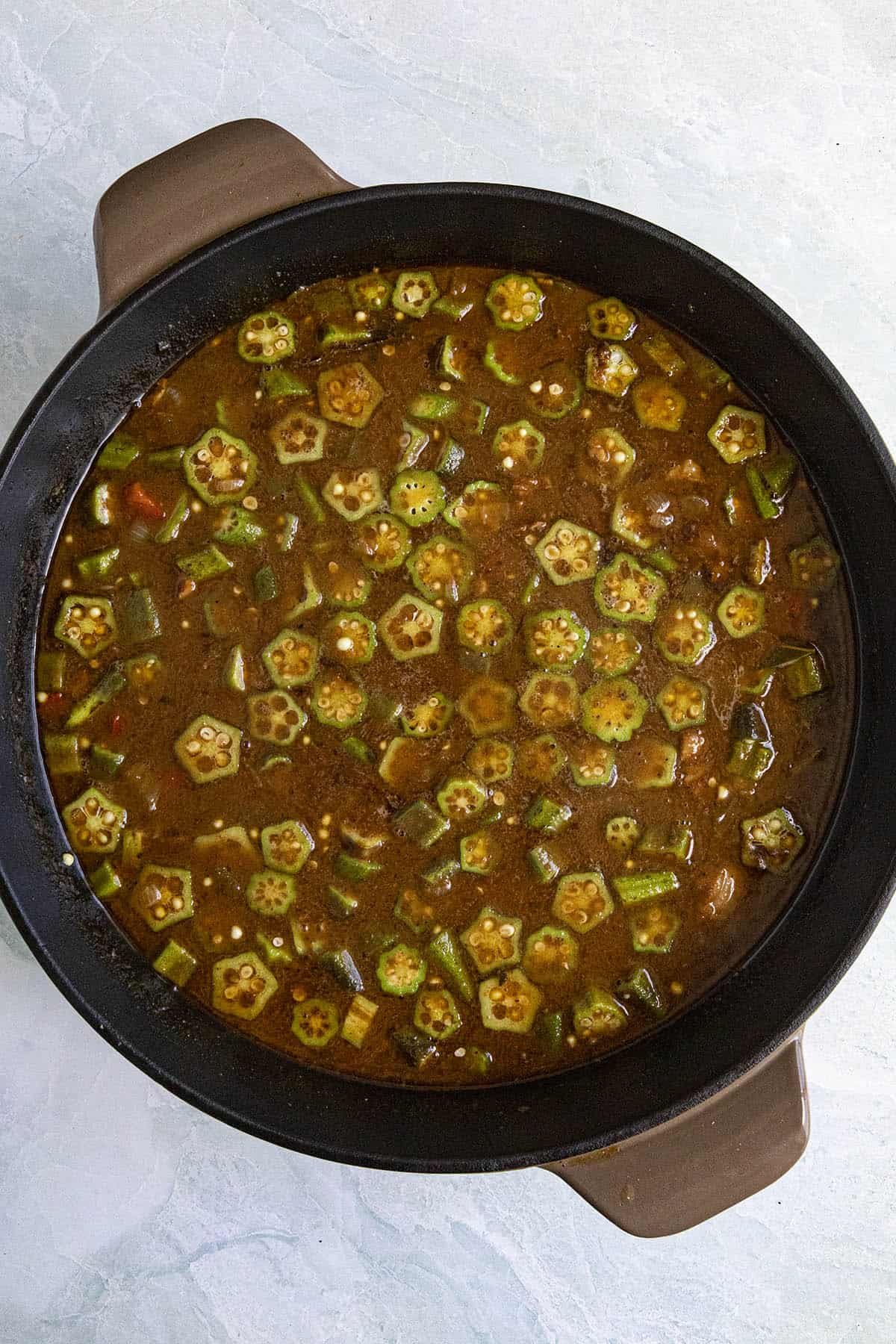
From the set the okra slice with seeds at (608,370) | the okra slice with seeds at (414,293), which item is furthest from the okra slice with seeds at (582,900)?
the okra slice with seeds at (414,293)

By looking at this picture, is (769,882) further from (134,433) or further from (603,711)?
(134,433)

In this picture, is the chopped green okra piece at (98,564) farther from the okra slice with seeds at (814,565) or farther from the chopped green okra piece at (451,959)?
the okra slice with seeds at (814,565)

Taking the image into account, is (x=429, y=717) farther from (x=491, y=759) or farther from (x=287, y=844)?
(x=287, y=844)

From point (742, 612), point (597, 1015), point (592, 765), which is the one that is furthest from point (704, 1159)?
point (742, 612)

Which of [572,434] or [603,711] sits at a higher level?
[572,434]

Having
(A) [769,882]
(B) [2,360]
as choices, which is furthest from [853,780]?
(B) [2,360]

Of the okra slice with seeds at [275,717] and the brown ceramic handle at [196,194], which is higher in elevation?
the brown ceramic handle at [196,194]
